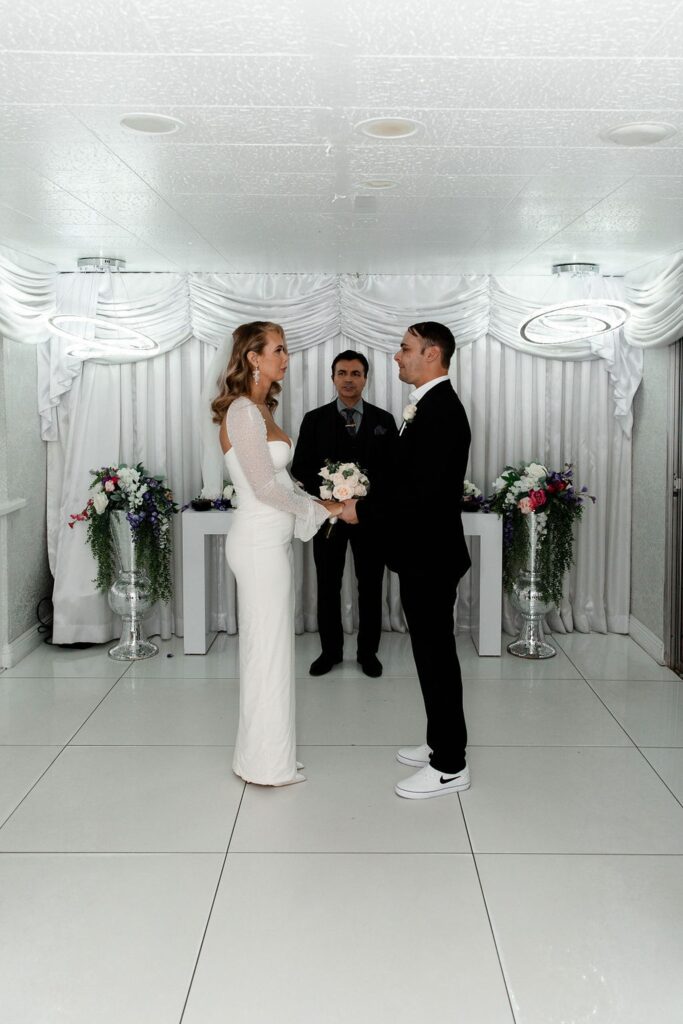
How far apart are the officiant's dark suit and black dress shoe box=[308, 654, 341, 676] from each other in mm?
1729

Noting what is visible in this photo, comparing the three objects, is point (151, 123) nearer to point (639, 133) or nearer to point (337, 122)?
point (337, 122)

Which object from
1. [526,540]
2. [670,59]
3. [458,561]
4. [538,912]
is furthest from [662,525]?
[670,59]

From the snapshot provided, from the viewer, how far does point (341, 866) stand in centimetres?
342

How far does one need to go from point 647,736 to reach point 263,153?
312 cm

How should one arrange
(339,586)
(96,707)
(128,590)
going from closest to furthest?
(96,707) < (339,586) < (128,590)

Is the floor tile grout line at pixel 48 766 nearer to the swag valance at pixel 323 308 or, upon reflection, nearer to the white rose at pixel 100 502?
the white rose at pixel 100 502

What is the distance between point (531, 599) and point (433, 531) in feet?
7.78

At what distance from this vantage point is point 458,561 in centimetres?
396

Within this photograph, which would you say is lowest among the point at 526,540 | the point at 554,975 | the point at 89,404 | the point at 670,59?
the point at 554,975

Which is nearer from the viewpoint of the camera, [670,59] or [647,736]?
[670,59]

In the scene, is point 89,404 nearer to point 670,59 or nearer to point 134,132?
point 134,132

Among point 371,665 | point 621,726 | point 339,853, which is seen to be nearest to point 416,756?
point 339,853

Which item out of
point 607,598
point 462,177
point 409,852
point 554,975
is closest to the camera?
point 554,975

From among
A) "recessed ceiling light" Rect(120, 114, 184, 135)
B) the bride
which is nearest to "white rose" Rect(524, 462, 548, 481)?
the bride
